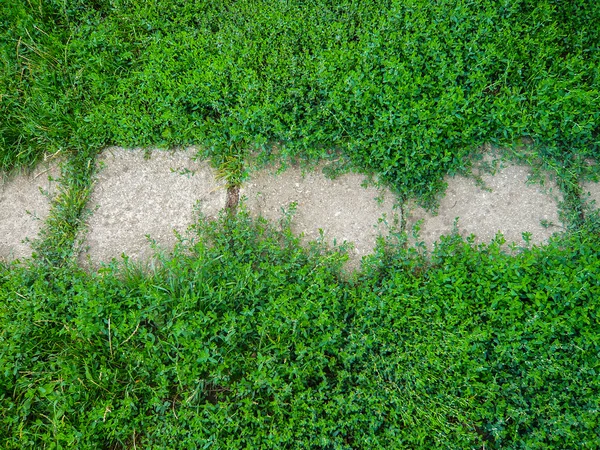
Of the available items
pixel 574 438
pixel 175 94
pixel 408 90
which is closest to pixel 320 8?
pixel 408 90

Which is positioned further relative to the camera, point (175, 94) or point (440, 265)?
point (175, 94)

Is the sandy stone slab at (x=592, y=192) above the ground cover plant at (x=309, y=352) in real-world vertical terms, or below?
above

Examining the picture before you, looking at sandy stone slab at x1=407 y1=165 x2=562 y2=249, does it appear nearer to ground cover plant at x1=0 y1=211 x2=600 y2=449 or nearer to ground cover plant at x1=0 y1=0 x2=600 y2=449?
ground cover plant at x1=0 y1=0 x2=600 y2=449

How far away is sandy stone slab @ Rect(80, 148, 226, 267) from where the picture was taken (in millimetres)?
3686

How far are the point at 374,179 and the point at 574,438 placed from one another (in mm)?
2160

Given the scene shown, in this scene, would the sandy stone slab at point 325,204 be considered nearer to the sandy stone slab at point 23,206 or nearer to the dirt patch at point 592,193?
the dirt patch at point 592,193

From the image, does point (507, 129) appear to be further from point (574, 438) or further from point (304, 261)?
point (574, 438)

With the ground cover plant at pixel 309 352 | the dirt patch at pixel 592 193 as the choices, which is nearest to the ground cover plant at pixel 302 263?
the ground cover plant at pixel 309 352

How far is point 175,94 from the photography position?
12.5 feet

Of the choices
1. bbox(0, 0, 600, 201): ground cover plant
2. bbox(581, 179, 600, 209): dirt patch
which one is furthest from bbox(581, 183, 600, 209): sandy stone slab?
bbox(0, 0, 600, 201): ground cover plant

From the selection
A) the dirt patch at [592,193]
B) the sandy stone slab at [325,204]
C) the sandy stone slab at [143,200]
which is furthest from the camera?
the sandy stone slab at [143,200]

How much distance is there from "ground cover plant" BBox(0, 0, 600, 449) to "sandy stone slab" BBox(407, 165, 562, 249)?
0.44 ft

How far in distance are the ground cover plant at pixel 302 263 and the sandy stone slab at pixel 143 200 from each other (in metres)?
0.14

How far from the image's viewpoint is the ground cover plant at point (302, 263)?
9.52ft
